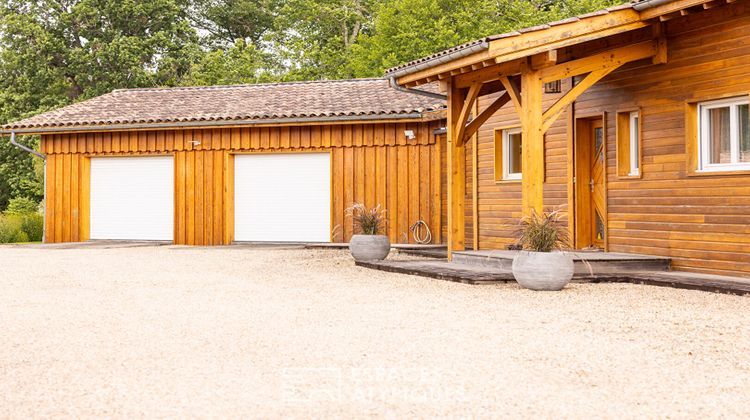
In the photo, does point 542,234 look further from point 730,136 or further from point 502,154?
point 502,154

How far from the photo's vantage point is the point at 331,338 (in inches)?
228

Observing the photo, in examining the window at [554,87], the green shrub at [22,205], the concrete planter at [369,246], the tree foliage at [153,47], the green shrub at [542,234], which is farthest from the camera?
the tree foliage at [153,47]

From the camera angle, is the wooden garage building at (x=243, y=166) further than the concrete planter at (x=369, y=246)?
Yes

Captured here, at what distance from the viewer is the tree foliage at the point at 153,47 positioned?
2906cm

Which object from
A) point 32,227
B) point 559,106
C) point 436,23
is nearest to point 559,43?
point 559,106

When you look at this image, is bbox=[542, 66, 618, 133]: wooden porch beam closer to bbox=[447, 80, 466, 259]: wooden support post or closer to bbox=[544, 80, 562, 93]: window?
bbox=[447, 80, 466, 259]: wooden support post

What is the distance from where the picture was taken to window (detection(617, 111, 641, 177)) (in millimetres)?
10555

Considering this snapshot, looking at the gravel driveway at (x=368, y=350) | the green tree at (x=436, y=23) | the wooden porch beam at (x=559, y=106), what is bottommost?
the gravel driveway at (x=368, y=350)

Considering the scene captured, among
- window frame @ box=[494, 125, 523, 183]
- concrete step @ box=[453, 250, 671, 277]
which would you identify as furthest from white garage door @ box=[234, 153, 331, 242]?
concrete step @ box=[453, 250, 671, 277]

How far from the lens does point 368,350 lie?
5.34m

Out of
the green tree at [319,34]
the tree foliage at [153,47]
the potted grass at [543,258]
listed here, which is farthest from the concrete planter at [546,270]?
the green tree at [319,34]

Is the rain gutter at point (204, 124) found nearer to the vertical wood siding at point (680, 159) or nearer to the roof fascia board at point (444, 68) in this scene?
the roof fascia board at point (444, 68)

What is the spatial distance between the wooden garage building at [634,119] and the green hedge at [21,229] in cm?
1143

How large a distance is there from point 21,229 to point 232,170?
600 cm
